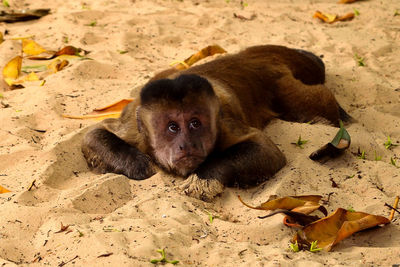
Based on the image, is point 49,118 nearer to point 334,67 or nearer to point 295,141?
point 295,141

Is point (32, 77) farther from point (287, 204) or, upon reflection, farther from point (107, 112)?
point (287, 204)

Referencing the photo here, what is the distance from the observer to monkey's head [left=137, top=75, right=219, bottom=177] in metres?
5.05

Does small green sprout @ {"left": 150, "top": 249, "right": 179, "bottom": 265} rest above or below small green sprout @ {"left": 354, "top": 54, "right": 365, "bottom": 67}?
above

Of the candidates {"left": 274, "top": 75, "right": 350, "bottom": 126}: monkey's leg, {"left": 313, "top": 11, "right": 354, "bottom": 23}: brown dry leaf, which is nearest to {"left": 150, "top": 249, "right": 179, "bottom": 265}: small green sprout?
{"left": 274, "top": 75, "right": 350, "bottom": 126}: monkey's leg

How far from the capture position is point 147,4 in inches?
381

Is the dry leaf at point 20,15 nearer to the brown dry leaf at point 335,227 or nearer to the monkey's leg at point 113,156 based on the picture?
A: the monkey's leg at point 113,156

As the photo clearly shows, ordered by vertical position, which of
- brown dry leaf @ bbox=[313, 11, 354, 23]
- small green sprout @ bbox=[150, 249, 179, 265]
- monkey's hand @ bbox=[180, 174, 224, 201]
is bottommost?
brown dry leaf @ bbox=[313, 11, 354, 23]

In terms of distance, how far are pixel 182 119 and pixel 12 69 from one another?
325 cm

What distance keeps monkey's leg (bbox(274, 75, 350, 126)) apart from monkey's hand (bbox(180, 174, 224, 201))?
1918mm

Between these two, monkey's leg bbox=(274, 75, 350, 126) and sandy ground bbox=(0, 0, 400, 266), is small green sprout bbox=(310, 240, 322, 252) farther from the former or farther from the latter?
monkey's leg bbox=(274, 75, 350, 126)

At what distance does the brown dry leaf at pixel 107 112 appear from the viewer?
6.45 m

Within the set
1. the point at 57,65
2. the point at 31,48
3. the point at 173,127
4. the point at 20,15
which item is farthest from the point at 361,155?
the point at 20,15

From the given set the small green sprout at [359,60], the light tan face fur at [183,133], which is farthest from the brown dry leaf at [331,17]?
the light tan face fur at [183,133]

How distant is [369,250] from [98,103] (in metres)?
3.81
